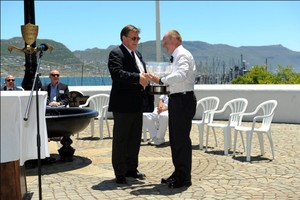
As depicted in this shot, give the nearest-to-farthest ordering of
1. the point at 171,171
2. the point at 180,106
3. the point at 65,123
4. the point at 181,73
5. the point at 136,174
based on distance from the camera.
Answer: the point at 181,73 → the point at 180,106 → the point at 136,174 → the point at 171,171 → the point at 65,123

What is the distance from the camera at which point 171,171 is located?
6.75 metres

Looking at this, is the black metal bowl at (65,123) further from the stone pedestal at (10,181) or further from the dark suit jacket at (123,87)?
the stone pedestal at (10,181)

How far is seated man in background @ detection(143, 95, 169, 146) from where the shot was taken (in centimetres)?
921

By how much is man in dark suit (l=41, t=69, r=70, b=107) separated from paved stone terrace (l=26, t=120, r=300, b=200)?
0.97 metres

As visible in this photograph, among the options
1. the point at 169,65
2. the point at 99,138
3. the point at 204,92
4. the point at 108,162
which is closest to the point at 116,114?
the point at 169,65

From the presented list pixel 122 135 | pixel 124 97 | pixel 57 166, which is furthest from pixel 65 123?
pixel 124 97

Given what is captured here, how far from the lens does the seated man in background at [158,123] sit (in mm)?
9211

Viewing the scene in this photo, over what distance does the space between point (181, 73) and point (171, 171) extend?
1828mm

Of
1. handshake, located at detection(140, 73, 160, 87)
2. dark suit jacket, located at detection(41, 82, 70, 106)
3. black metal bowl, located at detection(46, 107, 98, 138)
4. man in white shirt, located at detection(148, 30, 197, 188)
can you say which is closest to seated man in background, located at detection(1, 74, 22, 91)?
dark suit jacket, located at detection(41, 82, 70, 106)

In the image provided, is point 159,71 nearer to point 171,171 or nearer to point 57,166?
point 171,171

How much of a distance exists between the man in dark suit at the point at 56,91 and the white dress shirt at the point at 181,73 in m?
3.93

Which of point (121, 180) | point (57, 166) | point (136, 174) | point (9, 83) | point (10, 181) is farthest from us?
point (9, 83)

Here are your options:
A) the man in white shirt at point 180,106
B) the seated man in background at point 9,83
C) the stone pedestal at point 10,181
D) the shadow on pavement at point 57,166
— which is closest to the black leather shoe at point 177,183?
the man in white shirt at point 180,106

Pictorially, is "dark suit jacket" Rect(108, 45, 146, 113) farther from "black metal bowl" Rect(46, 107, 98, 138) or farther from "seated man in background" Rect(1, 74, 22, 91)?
"seated man in background" Rect(1, 74, 22, 91)
